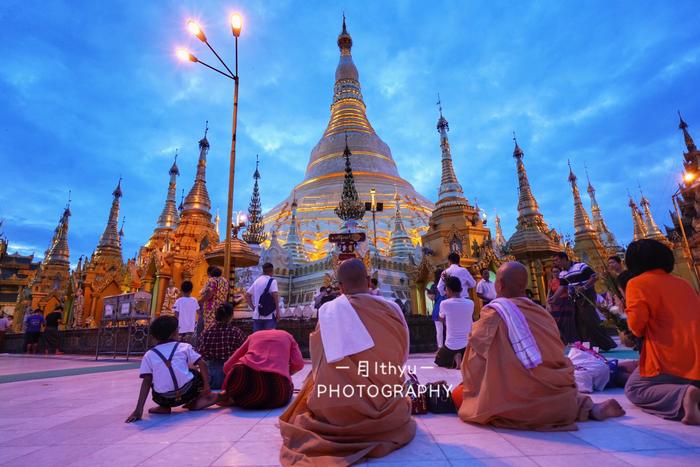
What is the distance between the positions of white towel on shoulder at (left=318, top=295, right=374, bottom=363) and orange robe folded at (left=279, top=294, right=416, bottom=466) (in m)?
0.05

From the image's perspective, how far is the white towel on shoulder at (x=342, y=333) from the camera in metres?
2.50

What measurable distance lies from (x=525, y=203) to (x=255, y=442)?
86.5 feet

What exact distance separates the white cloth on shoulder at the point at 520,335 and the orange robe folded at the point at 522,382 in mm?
40

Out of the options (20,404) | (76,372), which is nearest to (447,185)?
(76,372)

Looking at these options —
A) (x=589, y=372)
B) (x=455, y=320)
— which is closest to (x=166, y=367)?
(x=455, y=320)

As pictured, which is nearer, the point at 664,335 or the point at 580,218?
the point at 664,335

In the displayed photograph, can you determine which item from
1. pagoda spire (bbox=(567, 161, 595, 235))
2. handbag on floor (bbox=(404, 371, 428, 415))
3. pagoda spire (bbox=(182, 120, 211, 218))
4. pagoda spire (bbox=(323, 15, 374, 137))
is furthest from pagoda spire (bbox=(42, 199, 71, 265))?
pagoda spire (bbox=(567, 161, 595, 235))

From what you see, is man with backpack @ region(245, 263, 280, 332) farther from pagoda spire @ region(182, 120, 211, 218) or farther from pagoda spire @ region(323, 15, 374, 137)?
pagoda spire @ region(323, 15, 374, 137)

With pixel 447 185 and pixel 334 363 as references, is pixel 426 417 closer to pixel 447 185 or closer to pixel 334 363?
pixel 334 363

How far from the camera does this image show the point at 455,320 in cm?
620

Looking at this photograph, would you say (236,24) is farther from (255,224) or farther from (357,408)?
(255,224)

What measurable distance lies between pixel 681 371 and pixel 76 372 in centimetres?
987

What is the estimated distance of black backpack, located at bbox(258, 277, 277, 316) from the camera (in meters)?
6.57

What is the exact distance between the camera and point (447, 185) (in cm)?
2241
